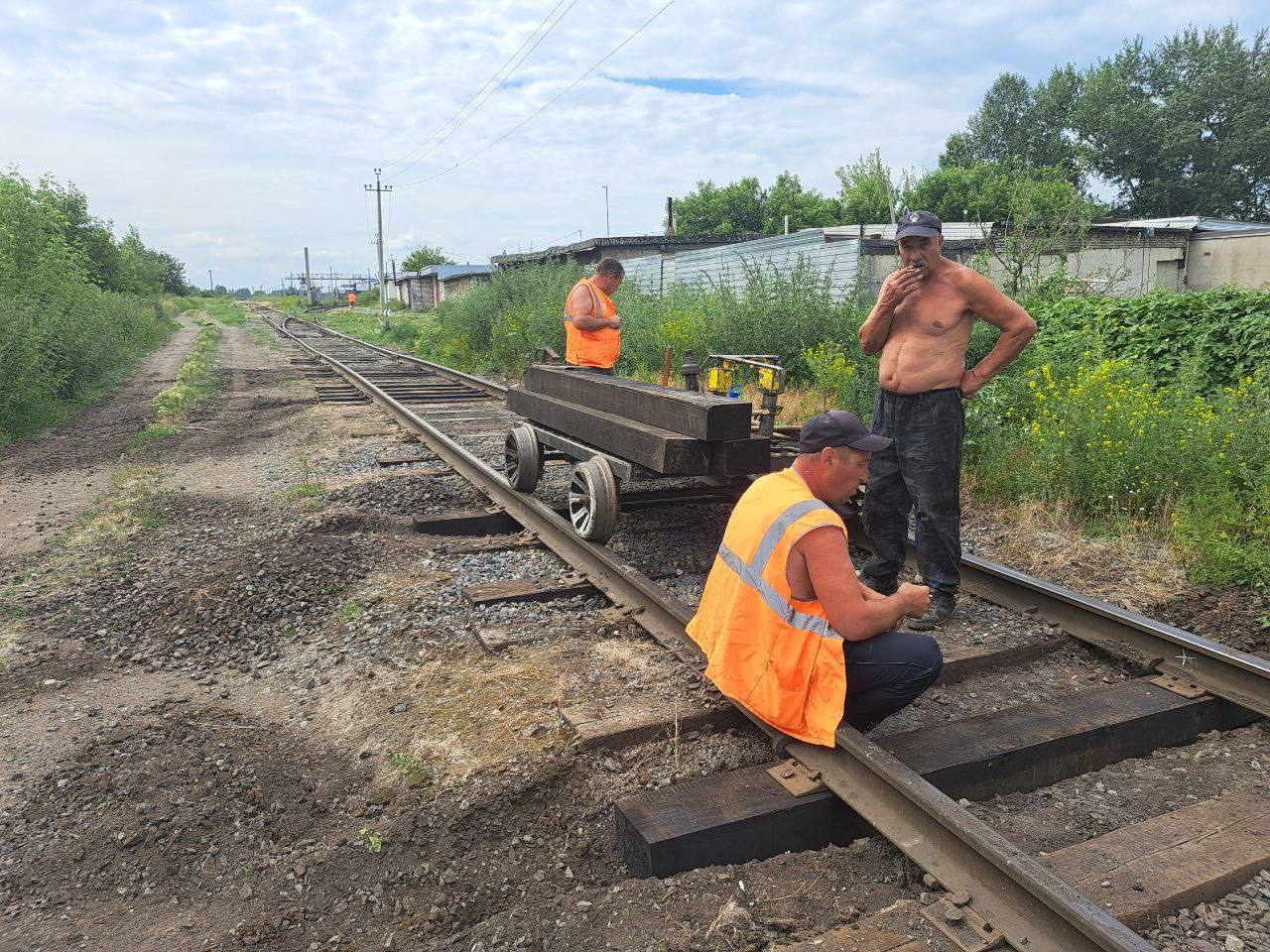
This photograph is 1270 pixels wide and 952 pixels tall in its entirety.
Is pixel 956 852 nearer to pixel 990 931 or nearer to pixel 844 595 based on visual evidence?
pixel 990 931

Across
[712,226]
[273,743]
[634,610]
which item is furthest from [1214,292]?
[712,226]

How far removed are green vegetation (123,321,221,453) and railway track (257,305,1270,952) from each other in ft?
19.1

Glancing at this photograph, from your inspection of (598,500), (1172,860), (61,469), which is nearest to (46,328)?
(61,469)

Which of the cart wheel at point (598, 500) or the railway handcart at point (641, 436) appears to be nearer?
the railway handcart at point (641, 436)

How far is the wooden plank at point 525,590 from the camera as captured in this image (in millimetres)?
4859

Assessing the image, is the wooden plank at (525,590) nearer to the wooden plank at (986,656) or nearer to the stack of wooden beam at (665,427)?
the stack of wooden beam at (665,427)

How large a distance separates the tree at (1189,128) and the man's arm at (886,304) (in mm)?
60008

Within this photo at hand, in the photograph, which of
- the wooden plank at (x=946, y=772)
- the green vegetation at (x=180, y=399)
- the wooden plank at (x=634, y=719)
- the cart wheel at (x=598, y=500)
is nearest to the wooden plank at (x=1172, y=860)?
the wooden plank at (x=946, y=772)

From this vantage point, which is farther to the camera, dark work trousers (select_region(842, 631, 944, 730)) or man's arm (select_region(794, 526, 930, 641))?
dark work trousers (select_region(842, 631, 944, 730))

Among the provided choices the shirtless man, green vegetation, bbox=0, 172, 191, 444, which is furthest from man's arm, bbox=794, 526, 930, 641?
green vegetation, bbox=0, 172, 191, 444

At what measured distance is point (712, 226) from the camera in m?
86.9

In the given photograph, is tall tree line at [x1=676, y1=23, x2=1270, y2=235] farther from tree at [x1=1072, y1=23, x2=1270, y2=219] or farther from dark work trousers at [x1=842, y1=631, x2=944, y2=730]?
dark work trousers at [x1=842, y1=631, x2=944, y2=730]

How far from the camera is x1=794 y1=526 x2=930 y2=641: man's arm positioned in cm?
284

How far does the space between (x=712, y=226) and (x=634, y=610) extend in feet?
285
